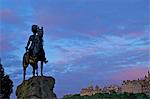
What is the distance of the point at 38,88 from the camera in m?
21.9

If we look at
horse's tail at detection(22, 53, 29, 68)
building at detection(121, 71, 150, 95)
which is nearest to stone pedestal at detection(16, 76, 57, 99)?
horse's tail at detection(22, 53, 29, 68)

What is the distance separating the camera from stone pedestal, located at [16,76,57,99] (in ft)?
71.3

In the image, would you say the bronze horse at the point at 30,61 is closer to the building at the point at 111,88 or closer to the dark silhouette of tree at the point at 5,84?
the dark silhouette of tree at the point at 5,84

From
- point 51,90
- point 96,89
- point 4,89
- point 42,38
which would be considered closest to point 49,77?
point 51,90

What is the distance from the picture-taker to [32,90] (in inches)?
857

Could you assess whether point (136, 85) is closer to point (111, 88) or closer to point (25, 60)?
point (111, 88)

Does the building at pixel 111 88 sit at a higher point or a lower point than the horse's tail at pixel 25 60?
higher

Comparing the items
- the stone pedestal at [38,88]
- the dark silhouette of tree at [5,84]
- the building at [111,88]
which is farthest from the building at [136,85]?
the stone pedestal at [38,88]

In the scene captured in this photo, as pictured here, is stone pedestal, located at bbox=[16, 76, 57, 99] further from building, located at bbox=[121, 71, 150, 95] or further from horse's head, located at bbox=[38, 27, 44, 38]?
building, located at bbox=[121, 71, 150, 95]

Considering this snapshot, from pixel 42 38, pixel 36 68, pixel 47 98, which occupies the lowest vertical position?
pixel 47 98

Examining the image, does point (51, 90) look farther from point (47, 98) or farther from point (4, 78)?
point (4, 78)

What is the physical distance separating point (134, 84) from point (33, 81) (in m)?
68.2

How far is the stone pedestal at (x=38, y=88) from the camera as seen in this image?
2172 centimetres

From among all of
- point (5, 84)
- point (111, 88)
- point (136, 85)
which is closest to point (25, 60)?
point (5, 84)
